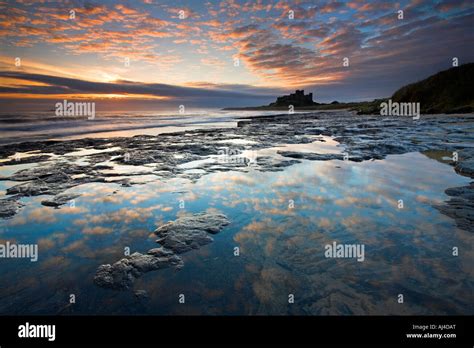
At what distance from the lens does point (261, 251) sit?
4.32 meters

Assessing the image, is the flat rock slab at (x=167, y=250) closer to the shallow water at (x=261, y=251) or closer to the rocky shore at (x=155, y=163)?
the shallow water at (x=261, y=251)

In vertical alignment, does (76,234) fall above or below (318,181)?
below

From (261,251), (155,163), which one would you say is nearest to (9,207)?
(155,163)

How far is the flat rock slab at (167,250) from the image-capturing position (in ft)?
12.0

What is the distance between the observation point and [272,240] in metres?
4.66

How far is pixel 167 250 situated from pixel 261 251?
1.56 meters

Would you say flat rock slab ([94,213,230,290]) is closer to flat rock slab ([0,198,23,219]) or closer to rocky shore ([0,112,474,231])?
rocky shore ([0,112,474,231])

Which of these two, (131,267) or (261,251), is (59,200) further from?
(261,251)

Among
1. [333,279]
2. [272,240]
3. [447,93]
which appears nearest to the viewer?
[333,279]

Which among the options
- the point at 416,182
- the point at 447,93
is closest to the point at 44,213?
the point at 416,182

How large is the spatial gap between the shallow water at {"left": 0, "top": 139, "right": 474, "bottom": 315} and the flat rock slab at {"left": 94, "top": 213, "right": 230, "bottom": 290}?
0.15 metres
